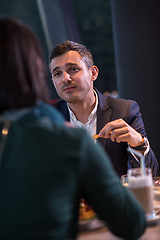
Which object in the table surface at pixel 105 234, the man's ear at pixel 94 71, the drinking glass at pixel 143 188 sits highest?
the man's ear at pixel 94 71

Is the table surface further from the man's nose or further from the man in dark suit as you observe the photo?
the man's nose

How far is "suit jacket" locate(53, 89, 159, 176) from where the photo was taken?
2.17 m

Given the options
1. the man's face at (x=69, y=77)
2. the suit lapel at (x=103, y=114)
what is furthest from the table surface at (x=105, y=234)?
the man's face at (x=69, y=77)

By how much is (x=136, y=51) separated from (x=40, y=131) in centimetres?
269

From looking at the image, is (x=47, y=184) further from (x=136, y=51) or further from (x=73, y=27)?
(x=73, y=27)

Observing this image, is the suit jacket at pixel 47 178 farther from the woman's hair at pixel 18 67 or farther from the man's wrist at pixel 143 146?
the man's wrist at pixel 143 146

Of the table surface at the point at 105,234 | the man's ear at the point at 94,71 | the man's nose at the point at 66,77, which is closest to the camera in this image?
the table surface at the point at 105,234

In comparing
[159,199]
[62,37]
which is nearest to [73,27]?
[62,37]

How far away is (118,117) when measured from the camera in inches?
90.9

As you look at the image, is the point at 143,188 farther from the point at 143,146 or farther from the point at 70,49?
the point at 70,49

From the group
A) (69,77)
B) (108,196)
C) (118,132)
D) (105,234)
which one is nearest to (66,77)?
(69,77)

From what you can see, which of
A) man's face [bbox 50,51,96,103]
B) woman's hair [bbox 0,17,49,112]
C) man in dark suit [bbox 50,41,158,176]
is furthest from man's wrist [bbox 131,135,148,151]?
woman's hair [bbox 0,17,49,112]

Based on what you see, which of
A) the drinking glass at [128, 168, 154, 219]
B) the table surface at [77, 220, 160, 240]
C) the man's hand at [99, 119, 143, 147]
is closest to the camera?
the table surface at [77, 220, 160, 240]

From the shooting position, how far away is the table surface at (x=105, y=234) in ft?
3.29
